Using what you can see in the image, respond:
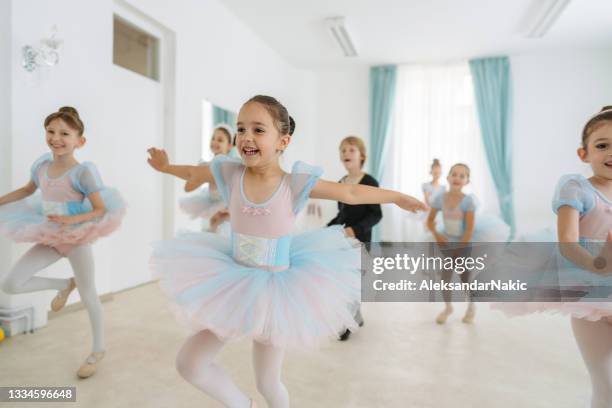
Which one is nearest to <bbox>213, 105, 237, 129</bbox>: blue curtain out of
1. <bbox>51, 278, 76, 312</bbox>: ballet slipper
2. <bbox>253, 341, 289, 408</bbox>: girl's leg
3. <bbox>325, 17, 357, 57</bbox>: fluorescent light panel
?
<bbox>325, 17, 357, 57</bbox>: fluorescent light panel

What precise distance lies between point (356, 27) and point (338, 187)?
4929mm

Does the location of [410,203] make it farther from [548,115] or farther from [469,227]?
[548,115]

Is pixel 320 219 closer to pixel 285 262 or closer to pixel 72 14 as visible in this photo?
pixel 72 14

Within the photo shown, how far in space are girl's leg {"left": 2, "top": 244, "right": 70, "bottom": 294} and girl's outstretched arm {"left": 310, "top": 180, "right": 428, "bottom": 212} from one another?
5.10 ft

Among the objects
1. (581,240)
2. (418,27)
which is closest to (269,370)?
(581,240)

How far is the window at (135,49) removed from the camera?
3730 mm

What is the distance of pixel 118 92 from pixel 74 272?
2134 mm

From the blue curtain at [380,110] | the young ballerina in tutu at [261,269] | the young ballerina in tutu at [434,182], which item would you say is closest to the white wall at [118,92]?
the young ballerina in tutu at [261,269]

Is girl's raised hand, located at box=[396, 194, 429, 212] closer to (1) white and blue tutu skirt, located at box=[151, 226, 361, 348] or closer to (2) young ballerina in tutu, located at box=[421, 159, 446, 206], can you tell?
(1) white and blue tutu skirt, located at box=[151, 226, 361, 348]

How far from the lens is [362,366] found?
2320 millimetres

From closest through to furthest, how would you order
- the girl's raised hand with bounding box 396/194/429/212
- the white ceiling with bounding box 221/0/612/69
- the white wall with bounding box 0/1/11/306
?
the girl's raised hand with bounding box 396/194/429/212 < the white wall with bounding box 0/1/11/306 < the white ceiling with bounding box 221/0/612/69

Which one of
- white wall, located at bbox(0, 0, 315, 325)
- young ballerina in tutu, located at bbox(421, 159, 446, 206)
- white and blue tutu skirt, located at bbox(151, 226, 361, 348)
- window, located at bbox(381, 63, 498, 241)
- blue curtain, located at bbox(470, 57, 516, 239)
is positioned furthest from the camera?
window, located at bbox(381, 63, 498, 241)

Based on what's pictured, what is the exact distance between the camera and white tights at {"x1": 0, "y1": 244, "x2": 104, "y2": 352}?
209 cm

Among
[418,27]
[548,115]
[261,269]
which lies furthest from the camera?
[548,115]
